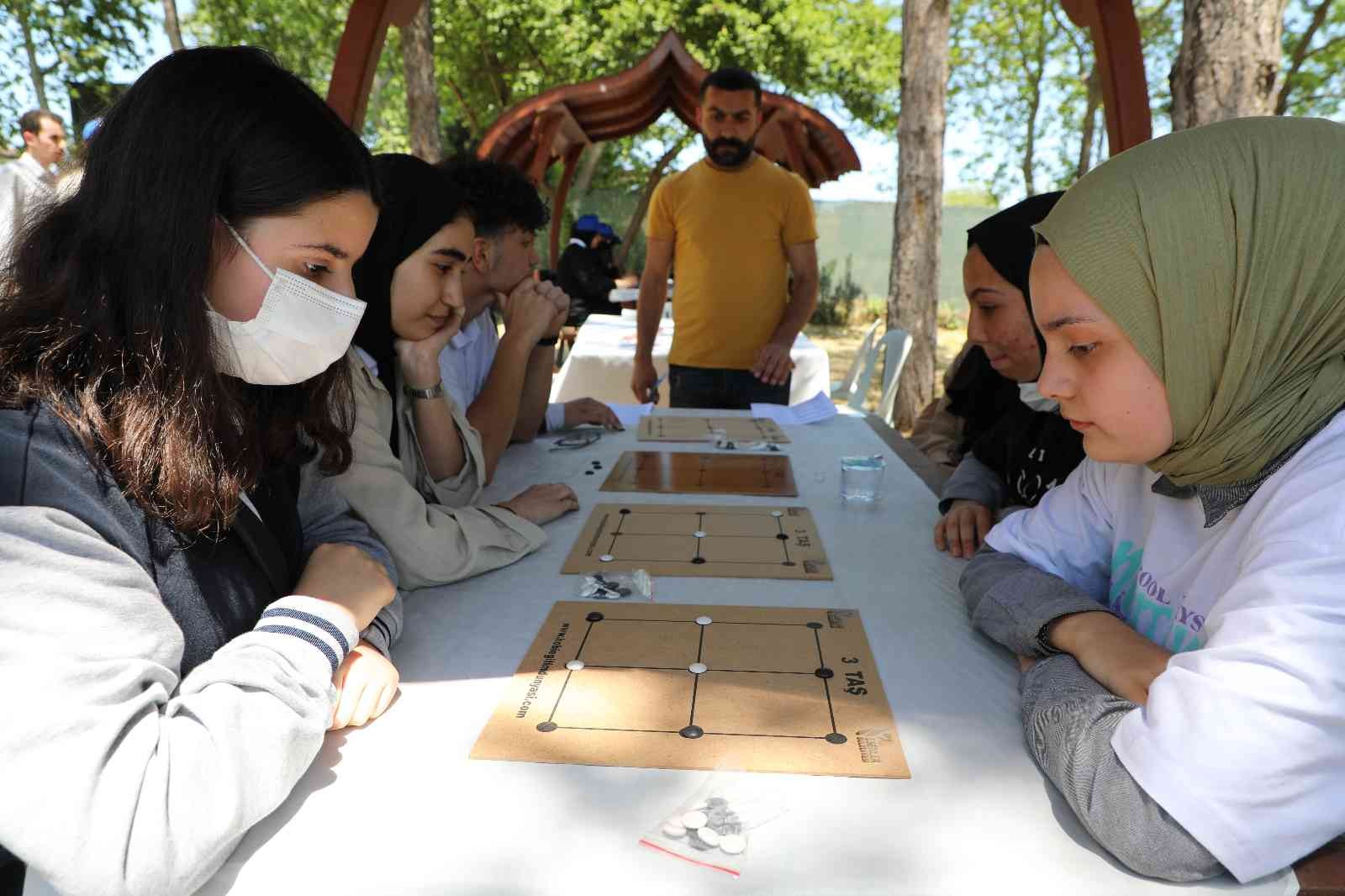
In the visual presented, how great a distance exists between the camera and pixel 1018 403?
1875 millimetres

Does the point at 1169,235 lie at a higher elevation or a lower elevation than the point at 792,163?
lower

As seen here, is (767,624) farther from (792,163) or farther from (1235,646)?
(792,163)

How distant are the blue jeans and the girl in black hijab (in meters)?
1.79

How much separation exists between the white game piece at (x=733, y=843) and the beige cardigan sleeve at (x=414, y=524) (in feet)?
2.43

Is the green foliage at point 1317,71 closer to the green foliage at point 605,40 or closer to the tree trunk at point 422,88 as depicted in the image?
the green foliage at point 605,40

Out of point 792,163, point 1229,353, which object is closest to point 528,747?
point 1229,353

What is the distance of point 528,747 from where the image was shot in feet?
3.10

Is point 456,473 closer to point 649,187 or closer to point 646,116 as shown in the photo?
point 646,116

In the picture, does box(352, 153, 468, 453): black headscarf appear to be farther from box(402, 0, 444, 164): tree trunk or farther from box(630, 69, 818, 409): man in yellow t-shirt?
box(402, 0, 444, 164): tree trunk

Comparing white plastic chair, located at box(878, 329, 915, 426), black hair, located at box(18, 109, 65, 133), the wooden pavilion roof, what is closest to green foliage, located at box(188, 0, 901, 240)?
the wooden pavilion roof

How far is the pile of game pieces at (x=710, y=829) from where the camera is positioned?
0.79 m

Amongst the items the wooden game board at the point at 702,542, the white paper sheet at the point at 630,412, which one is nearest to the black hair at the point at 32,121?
the white paper sheet at the point at 630,412

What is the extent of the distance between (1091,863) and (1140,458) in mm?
450

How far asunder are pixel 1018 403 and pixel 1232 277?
3.17ft
